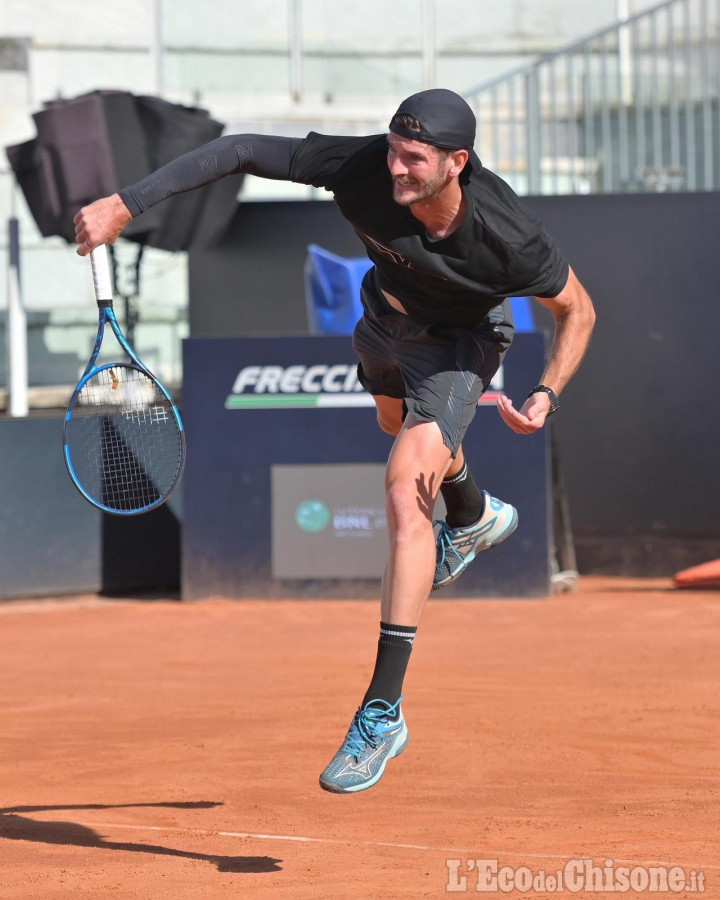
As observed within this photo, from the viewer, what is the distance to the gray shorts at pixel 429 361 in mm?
4391

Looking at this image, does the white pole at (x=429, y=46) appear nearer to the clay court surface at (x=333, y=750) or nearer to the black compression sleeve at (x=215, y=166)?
the clay court surface at (x=333, y=750)

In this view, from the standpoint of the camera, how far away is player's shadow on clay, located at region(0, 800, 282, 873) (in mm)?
4145

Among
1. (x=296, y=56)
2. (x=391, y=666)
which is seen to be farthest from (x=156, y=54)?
(x=391, y=666)

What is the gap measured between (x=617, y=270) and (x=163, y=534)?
3.96 m

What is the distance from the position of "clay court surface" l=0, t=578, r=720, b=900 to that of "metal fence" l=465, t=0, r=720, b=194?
13.3ft

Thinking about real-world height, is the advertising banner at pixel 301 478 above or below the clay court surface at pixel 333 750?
above

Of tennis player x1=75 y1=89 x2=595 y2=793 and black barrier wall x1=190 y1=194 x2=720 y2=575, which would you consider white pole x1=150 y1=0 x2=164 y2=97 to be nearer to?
black barrier wall x1=190 y1=194 x2=720 y2=575

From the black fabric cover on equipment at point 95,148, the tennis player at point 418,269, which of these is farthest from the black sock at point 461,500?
the black fabric cover on equipment at point 95,148

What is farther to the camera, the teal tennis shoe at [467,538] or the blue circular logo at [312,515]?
the blue circular logo at [312,515]

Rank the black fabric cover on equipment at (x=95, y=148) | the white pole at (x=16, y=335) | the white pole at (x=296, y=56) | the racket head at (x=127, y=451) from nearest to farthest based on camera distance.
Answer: the racket head at (x=127, y=451)
the black fabric cover on equipment at (x=95, y=148)
the white pole at (x=16, y=335)
the white pole at (x=296, y=56)

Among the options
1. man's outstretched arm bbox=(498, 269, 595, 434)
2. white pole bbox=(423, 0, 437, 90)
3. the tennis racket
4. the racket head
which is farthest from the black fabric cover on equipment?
man's outstretched arm bbox=(498, 269, 595, 434)

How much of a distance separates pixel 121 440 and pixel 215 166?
2515 millimetres

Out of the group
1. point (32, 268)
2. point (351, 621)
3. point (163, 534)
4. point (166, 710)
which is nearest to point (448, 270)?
point (166, 710)

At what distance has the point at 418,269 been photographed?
421cm
